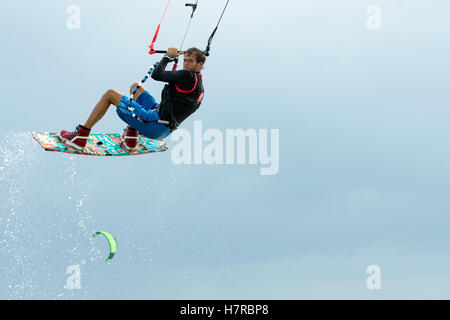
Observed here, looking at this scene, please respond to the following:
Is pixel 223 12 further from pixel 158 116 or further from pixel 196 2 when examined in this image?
pixel 158 116

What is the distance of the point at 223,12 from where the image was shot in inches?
356

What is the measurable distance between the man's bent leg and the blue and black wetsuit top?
0.75 meters

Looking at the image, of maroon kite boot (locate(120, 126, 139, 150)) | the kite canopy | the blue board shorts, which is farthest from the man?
the kite canopy

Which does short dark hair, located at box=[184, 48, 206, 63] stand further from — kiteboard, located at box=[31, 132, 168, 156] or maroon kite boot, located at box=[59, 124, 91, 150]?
kiteboard, located at box=[31, 132, 168, 156]

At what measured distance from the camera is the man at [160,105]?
9.29m

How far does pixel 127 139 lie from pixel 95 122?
3.24 feet

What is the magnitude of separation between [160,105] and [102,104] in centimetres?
98

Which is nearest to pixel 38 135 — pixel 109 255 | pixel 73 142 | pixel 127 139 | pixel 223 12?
pixel 73 142

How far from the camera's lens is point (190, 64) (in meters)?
9.27

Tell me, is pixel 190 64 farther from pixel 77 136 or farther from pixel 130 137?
pixel 77 136

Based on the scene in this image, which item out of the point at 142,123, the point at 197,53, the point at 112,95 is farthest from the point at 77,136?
the point at 197,53

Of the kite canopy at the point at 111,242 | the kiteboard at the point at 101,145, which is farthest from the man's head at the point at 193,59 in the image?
the kite canopy at the point at 111,242

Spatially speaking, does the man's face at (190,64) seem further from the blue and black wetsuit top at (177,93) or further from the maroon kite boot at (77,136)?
the maroon kite boot at (77,136)

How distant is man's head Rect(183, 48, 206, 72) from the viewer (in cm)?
924
